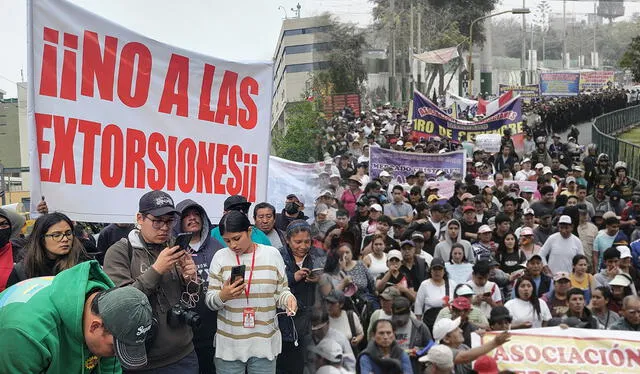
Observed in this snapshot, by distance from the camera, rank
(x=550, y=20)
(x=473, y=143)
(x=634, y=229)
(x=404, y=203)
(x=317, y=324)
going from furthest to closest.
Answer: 1. (x=550, y=20)
2. (x=473, y=143)
3. (x=404, y=203)
4. (x=634, y=229)
5. (x=317, y=324)

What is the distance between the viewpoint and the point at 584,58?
3228 inches

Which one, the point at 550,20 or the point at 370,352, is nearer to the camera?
the point at 370,352

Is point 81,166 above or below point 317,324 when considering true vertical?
above

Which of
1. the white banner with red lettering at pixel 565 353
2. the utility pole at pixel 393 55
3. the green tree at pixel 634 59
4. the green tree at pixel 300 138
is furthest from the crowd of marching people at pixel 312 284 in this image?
the green tree at pixel 634 59

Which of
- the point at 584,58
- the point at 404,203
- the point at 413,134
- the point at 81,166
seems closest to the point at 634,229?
the point at 404,203

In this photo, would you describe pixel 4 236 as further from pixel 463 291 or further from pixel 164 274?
pixel 463 291

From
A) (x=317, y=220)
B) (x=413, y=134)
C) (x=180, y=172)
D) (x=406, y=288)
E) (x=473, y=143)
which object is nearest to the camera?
(x=180, y=172)

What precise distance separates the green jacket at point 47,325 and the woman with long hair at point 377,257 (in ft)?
16.0

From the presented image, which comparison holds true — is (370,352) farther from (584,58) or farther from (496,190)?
(584,58)

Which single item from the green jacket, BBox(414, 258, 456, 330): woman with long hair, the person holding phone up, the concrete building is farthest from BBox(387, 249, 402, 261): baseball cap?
the green jacket

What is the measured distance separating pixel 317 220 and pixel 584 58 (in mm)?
79333

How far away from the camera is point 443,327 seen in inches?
245

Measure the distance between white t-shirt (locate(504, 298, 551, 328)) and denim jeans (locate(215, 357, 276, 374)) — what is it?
2975 millimetres

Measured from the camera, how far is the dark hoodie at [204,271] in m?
5.14
